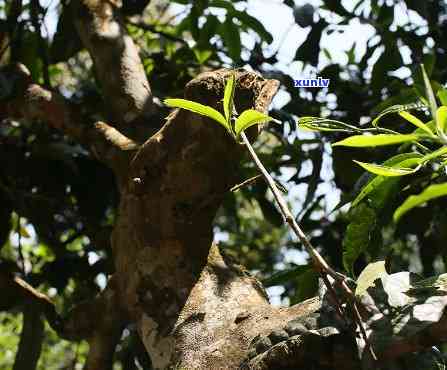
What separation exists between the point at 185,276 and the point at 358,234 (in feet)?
0.98

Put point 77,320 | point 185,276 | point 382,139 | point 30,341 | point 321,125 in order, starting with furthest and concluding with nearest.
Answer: point 30,341
point 77,320
point 185,276
point 321,125
point 382,139

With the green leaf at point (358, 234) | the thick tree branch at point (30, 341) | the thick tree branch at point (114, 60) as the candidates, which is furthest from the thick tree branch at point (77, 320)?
the green leaf at point (358, 234)

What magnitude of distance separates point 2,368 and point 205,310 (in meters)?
3.42

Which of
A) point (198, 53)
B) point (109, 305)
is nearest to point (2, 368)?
point (198, 53)

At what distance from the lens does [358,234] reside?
838 mm

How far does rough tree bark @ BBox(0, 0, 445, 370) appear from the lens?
82 centimetres

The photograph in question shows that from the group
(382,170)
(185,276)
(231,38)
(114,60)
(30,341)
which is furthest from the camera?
(231,38)

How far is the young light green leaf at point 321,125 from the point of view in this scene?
2.40 ft

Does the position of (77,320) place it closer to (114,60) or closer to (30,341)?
(30,341)

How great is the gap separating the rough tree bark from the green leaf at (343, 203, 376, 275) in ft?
0.21

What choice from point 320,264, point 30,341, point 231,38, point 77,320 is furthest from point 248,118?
point 231,38

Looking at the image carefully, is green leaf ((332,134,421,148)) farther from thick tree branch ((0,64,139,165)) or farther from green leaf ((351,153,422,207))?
thick tree branch ((0,64,139,165))

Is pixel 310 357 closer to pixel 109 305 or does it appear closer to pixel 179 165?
pixel 179 165

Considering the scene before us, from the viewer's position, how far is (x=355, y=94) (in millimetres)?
1896
